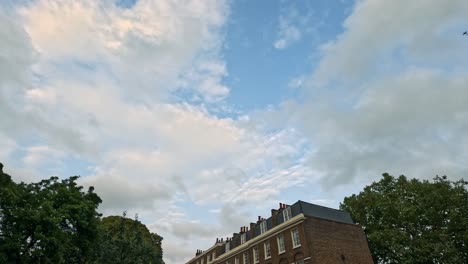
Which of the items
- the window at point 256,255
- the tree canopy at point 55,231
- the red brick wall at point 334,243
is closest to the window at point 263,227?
the window at point 256,255

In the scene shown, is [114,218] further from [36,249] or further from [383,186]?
[383,186]

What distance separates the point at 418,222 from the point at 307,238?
1699 centimetres

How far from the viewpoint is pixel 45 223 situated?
23.8 metres

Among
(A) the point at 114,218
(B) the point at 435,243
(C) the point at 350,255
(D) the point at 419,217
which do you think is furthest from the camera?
(A) the point at 114,218

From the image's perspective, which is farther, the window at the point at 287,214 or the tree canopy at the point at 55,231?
the window at the point at 287,214

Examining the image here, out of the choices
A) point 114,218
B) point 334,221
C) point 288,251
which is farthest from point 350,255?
point 114,218

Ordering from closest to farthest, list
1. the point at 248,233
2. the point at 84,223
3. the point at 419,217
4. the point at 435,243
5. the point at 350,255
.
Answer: the point at 84,223
the point at 350,255
the point at 435,243
the point at 419,217
the point at 248,233

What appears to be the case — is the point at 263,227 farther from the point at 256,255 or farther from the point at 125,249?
the point at 125,249

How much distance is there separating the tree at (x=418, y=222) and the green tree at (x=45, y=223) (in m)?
32.6

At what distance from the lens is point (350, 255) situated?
1346 inches

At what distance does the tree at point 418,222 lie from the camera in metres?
36.6

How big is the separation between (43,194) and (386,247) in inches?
1469

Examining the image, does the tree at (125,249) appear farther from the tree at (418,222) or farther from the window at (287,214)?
the tree at (418,222)

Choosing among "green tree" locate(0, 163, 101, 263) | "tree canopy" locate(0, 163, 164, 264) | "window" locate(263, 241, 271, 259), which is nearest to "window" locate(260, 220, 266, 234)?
"window" locate(263, 241, 271, 259)
